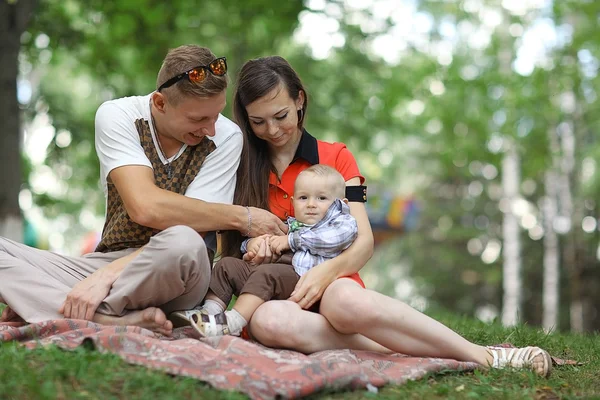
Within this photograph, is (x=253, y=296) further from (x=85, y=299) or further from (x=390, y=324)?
(x=85, y=299)

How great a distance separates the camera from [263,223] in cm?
400

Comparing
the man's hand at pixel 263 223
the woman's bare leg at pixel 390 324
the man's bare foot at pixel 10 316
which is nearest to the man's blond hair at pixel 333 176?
the man's hand at pixel 263 223

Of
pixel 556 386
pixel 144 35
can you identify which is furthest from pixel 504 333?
pixel 144 35

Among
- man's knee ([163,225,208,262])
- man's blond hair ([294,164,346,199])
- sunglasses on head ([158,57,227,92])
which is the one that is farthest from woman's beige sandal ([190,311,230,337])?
sunglasses on head ([158,57,227,92])

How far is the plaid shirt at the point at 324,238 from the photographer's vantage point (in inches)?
150

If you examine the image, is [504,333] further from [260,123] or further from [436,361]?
[260,123]

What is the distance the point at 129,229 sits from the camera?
4.09 metres

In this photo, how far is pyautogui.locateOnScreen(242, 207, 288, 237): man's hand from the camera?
4.00 meters

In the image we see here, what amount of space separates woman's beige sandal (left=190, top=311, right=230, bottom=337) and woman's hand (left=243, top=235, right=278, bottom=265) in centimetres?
40

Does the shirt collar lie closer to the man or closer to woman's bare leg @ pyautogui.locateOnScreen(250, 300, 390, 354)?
the man

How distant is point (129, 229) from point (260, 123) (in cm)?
93

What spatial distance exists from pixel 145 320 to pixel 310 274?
852mm

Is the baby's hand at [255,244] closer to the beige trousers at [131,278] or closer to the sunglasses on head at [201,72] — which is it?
the beige trousers at [131,278]

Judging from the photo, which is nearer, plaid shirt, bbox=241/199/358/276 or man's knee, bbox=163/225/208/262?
man's knee, bbox=163/225/208/262
